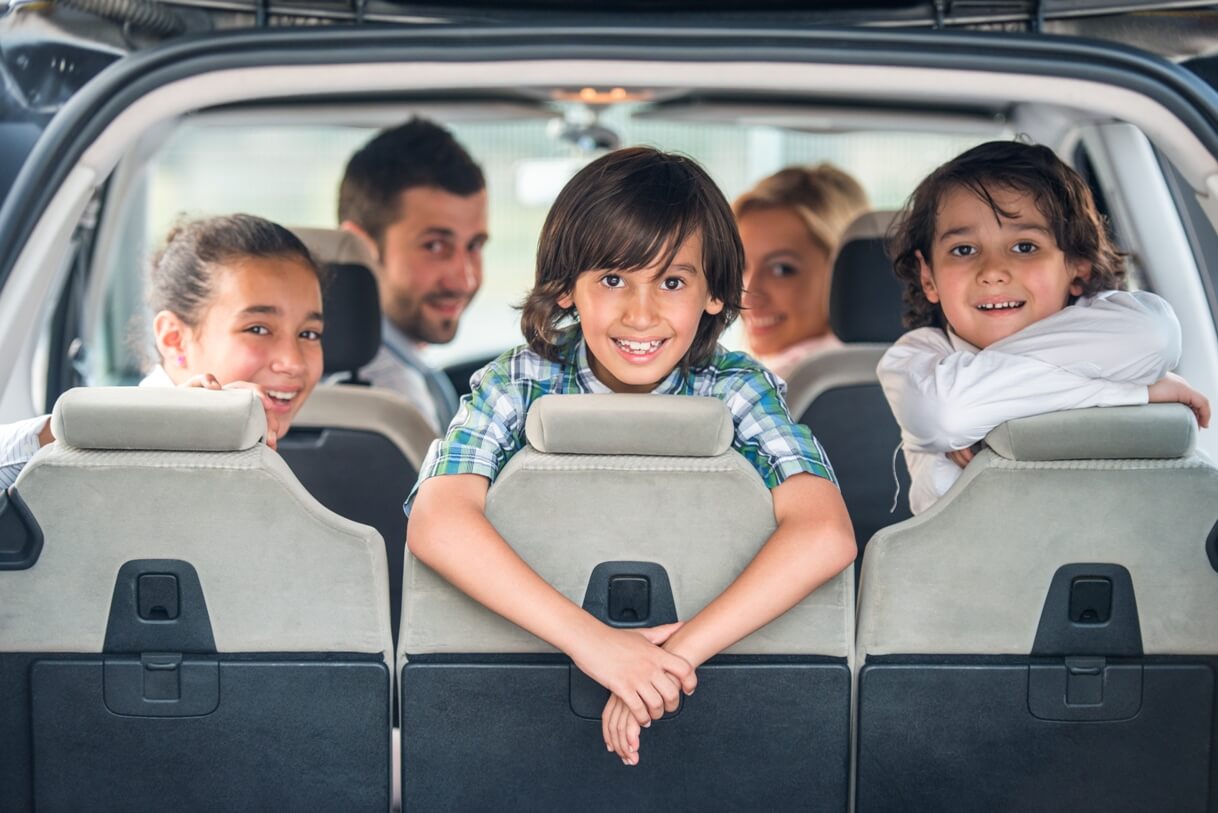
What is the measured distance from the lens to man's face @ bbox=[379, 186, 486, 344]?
3.51 metres

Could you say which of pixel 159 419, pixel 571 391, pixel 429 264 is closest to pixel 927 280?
pixel 571 391

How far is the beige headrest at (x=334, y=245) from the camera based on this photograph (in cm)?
264

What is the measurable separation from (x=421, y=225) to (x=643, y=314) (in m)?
1.65

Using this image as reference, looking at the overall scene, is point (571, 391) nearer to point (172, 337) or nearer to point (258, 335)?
point (258, 335)

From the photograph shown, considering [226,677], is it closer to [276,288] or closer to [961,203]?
[276,288]

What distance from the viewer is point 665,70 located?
6.45 ft

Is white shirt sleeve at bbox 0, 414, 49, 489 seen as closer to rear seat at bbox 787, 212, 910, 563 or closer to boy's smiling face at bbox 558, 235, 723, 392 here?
boy's smiling face at bbox 558, 235, 723, 392

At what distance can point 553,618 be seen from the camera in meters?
1.62

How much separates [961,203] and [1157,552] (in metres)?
0.74

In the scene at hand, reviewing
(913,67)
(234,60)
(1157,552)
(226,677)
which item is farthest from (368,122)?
(1157,552)

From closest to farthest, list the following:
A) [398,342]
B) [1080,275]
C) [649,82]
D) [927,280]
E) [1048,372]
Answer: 1. [1048,372]
2. [649,82]
3. [1080,275]
4. [927,280]
5. [398,342]

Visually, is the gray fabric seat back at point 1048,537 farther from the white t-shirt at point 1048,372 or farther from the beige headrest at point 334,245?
the beige headrest at point 334,245

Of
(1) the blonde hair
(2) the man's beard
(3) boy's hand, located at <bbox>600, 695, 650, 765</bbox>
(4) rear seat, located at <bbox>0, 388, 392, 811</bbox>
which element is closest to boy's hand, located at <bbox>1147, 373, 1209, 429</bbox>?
(3) boy's hand, located at <bbox>600, 695, 650, 765</bbox>

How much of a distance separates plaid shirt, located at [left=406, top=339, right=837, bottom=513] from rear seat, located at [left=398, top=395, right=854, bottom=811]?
0.17 metres
